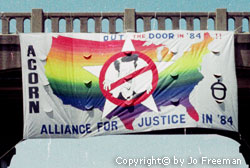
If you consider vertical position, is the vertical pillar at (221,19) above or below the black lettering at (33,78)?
above

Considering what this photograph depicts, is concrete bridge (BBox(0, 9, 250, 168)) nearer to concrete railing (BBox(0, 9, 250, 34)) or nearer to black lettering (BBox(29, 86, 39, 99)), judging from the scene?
concrete railing (BBox(0, 9, 250, 34))

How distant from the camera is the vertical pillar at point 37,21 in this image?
20766 mm

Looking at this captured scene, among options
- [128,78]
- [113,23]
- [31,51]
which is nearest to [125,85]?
[128,78]

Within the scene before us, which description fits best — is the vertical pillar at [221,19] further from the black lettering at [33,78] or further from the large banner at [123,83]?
the black lettering at [33,78]

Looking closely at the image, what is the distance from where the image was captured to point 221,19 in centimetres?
2106

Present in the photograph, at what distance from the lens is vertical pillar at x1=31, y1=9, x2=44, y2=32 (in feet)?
68.1

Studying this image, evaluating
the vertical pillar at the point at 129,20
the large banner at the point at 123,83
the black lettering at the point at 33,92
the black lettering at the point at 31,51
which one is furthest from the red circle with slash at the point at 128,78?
the black lettering at the point at 31,51

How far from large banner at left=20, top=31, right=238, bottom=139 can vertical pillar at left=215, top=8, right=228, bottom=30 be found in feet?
2.39

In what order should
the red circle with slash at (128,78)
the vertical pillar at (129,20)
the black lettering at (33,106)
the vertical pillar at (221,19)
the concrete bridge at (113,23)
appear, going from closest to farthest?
1. the black lettering at (33,106)
2. the red circle with slash at (128,78)
3. the concrete bridge at (113,23)
4. the vertical pillar at (129,20)
5. the vertical pillar at (221,19)

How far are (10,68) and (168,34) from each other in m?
5.44

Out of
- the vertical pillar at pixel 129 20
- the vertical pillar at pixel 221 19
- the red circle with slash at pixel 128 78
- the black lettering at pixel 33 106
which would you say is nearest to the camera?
the black lettering at pixel 33 106

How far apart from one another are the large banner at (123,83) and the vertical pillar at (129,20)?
55cm

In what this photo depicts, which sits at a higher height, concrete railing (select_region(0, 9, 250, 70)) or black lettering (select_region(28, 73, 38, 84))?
concrete railing (select_region(0, 9, 250, 70))

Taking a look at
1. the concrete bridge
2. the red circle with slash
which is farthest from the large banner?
the concrete bridge
